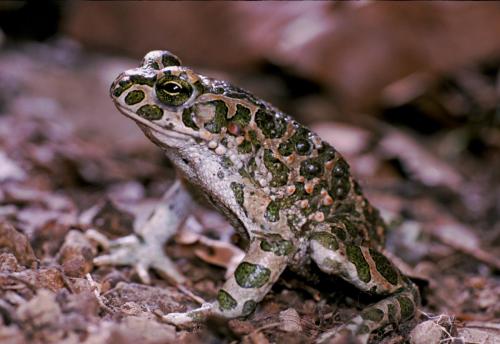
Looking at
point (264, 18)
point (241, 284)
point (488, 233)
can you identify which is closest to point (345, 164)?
point (241, 284)

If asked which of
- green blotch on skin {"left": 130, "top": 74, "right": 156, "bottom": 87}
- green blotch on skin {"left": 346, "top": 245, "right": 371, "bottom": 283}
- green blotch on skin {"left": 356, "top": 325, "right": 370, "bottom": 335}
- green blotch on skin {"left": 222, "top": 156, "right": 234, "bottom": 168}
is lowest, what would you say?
green blotch on skin {"left": 356, "top": 325, "right": 370, "bottom": 335}

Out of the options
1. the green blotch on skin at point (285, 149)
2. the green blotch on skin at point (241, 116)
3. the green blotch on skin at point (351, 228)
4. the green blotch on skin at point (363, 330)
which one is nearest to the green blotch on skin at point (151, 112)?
the green blotch on skin at point (241, 116)

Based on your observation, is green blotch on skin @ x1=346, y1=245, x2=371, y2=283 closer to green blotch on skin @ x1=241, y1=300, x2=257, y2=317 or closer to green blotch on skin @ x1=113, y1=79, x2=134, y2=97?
green blotch on skin @ x1=241, y1=300, x2=257, y2=317

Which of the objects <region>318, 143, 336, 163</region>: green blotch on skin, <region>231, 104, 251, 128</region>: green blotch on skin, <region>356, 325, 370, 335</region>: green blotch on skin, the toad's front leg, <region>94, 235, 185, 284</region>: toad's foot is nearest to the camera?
<region>356, 325, 370, 335</region>: green blotch on skin

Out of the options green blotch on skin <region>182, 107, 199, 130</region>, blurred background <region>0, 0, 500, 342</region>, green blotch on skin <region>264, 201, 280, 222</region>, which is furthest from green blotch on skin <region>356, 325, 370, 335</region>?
blurred background <region>0, 0, 500, 342</region>

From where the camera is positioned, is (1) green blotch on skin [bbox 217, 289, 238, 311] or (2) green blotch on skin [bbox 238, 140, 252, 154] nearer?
(1) green blotch on skin [bbox 217, 289, 238, 311]

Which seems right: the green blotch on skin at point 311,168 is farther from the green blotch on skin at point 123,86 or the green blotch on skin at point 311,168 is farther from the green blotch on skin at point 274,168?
the green blotch on skin at point 123,86

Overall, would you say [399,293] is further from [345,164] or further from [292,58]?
[292,58]

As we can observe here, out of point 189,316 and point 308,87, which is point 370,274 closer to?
point 189,316
